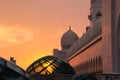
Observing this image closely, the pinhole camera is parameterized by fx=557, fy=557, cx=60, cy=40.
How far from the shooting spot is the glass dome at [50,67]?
37.1 meters

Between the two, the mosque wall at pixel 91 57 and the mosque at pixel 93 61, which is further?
the mosque wall at pixel 91 57

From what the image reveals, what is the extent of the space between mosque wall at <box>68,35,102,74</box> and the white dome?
3528 cm

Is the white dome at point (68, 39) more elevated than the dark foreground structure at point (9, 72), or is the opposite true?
the white dome at point (68, 39)

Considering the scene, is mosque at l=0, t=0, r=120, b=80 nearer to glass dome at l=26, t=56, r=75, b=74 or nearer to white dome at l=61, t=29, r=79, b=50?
glass dome at l=26, t=56, r=75, b=74

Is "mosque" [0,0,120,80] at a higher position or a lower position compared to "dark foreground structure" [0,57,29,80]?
higher

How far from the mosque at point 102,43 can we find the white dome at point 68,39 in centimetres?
1996

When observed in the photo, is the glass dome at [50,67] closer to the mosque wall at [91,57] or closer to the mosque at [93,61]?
the mosque at [93,61]

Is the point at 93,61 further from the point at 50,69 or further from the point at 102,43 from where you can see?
the point at 50,69

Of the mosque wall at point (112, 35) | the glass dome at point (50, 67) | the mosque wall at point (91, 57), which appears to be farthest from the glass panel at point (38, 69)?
the mosque wall at point (91, 57)

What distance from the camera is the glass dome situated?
122 feet

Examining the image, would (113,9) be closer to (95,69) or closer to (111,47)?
(111,47)

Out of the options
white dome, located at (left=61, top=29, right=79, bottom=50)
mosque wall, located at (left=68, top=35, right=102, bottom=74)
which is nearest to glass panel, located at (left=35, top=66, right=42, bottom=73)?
mosque wall, located at (left=68, top=35, right=102, bottom=74)

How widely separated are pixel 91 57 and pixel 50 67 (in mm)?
37042

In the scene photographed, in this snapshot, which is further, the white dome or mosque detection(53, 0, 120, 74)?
the white dome
